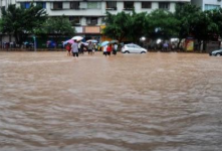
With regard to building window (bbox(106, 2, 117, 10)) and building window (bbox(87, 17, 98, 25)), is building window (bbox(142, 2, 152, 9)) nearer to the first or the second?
building window (bbox(106, 2, 117, 10))

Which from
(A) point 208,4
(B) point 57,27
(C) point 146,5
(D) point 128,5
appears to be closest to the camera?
(B) point 57,27

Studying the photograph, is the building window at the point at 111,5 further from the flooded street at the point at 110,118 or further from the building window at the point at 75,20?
the flooded street at the point at 110,118

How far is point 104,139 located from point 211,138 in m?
1.65

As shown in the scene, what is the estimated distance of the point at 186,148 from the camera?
5.25m

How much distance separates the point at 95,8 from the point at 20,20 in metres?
12.0

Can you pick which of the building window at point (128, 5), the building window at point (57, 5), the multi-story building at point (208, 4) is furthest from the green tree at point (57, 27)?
the multi-story building at point (208, 4)

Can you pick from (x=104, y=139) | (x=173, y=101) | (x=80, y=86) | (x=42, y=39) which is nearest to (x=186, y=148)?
(x=104, y=139)

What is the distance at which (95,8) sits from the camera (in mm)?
55562

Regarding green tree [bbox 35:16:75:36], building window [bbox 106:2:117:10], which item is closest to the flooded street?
green tree [bbox 35:16:75:36]

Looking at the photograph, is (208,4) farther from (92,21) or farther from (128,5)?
(92,21)

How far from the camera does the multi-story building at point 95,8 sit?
55344 millimetres

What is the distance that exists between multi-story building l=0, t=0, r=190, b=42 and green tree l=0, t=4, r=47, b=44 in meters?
6.50

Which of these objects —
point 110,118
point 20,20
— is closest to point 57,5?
point 20,20

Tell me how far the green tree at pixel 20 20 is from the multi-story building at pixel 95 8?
21.3 feet
